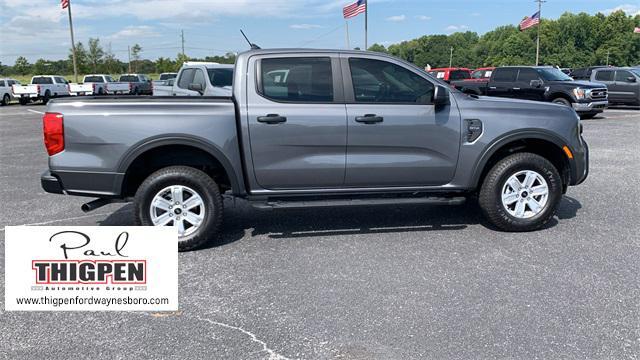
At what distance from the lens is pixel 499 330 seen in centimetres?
322

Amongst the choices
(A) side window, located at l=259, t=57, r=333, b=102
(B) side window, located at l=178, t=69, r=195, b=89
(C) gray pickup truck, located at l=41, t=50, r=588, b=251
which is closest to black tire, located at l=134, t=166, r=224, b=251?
(C) gray pickup truck, located at l=41, t=50, r=588, b=251

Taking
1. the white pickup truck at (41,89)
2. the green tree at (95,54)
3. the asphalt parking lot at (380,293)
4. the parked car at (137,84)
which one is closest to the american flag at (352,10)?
the parked car at (137,84)

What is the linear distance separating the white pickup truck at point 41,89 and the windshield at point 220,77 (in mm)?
24741

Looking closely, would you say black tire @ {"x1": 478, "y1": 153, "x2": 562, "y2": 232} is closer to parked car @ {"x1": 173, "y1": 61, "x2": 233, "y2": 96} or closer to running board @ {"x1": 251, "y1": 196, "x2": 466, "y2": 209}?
running board @ {"x1": 251, "y1": 196, "x2": 466, "y2": 209}

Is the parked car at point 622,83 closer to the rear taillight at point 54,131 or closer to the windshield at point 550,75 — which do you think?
the windshield at point 550,75

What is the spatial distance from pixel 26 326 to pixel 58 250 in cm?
52

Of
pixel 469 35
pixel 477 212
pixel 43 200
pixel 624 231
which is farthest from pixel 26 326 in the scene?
pixel 469 35

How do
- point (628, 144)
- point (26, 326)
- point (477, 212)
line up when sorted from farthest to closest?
point (628, 144) → point (477, 212) → point (26, 326)

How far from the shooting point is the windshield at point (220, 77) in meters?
11.6

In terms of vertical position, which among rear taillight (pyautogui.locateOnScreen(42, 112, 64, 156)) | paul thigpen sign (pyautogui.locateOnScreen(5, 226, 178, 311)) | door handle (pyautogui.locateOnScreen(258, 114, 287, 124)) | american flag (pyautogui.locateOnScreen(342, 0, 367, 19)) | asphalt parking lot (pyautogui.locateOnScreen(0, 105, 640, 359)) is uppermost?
american flag (pyautogui.locateOnScreen(342, 0, 367, 19))

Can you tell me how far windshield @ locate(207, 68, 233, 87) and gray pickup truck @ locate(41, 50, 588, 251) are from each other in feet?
22.9

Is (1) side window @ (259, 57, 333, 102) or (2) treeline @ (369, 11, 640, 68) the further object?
(2) treeline @ (369, 11, 640, 68)

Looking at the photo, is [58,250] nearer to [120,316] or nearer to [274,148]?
[120,316]

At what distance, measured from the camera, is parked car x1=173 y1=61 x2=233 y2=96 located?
37.0ft
